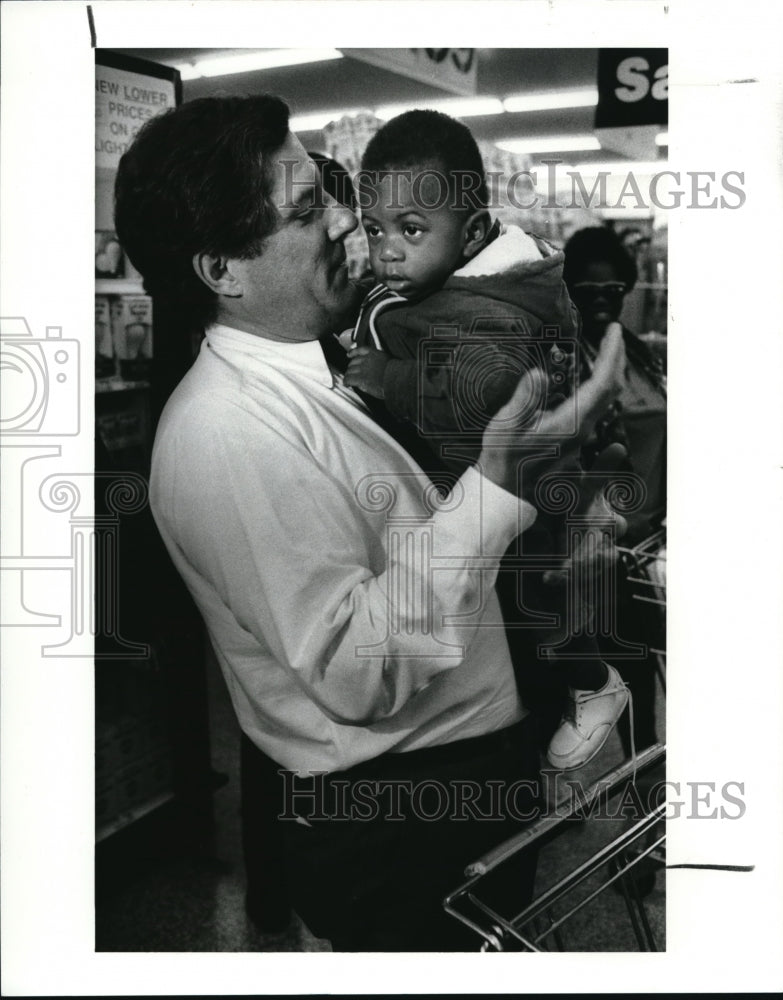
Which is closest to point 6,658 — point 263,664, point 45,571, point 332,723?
point 45,571

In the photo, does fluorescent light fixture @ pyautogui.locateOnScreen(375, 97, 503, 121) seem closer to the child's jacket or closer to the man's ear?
the child's jacket

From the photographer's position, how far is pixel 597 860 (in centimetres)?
206

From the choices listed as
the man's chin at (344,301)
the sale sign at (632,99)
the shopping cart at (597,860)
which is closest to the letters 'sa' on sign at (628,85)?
the sale sign at (632,99)

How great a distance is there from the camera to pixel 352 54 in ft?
6.51

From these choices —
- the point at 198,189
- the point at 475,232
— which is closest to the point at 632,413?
the point at 475,232

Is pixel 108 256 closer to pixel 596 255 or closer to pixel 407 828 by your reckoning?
pixel 596 255

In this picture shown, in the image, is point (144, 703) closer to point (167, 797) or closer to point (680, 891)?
point (167, 797)

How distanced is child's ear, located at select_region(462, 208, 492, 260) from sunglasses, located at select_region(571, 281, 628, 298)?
0.63ft

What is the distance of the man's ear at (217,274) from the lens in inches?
76.5

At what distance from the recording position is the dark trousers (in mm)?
2006

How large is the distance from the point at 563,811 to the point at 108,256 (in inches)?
53.0

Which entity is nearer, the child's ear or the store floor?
the child's ear

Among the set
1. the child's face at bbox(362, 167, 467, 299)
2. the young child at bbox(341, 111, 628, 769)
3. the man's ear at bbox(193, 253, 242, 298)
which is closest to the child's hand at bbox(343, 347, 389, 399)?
the young child at bbox(341, 111, 628, 769)

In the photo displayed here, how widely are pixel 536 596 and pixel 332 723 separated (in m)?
0.44
